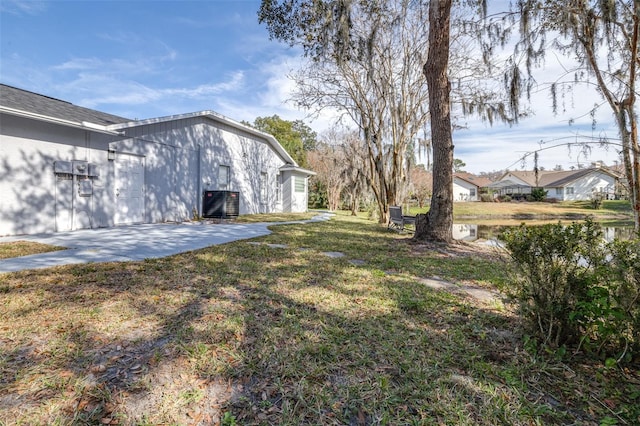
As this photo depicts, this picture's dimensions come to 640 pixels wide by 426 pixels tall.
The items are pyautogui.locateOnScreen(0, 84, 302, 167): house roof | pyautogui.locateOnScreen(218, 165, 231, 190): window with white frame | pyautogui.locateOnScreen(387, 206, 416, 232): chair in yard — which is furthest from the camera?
pyautogui.locateOnScreen(218, 165, 231, 190): window with white frame

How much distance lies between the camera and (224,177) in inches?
554

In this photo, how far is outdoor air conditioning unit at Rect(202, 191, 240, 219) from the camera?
12.3 m

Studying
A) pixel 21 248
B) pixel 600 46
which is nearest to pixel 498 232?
pixel 600 46

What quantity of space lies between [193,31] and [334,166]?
13.9 metres

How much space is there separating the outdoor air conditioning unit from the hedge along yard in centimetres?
859

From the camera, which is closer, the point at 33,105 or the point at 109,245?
the point at 109,245

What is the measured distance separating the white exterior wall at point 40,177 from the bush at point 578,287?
9.78 meters

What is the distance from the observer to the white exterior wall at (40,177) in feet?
22.8

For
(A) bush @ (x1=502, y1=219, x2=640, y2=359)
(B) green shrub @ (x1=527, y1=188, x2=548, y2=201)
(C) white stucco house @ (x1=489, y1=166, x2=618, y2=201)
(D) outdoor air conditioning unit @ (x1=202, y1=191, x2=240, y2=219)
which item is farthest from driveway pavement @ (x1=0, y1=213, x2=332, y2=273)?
(B) green shrub @ (x1=527, y1=188, x2=548, y2=201)

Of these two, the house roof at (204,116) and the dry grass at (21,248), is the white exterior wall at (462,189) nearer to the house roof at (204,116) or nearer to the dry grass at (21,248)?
the house roof at (204,116)

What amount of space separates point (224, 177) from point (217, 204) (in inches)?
87.8

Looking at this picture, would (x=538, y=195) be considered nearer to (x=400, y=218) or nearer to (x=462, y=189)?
(x=462, y=189)

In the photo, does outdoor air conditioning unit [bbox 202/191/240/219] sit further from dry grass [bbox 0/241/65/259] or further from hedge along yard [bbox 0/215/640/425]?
hedge along yard [bbox 0/215/640/425]

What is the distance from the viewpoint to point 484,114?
972 centimetres
